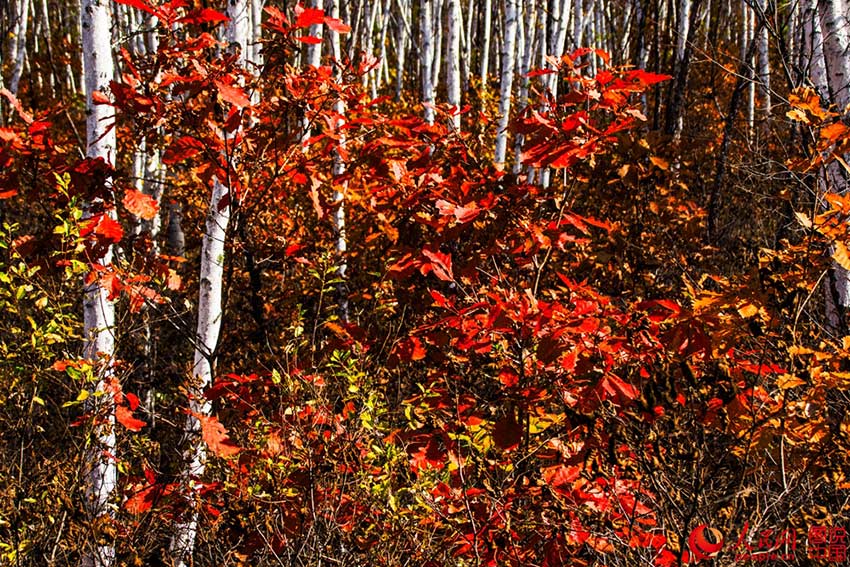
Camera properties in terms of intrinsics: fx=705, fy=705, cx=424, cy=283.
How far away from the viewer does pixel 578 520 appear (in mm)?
2574

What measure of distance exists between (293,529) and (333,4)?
3.88 metres

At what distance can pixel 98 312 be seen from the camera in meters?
2.87

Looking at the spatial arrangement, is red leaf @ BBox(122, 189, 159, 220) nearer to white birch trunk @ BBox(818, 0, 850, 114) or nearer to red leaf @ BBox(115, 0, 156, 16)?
red leaf @ BBox(115, 0, 156, 16)

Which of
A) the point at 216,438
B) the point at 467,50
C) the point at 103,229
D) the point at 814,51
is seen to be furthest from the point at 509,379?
the point at 467,50

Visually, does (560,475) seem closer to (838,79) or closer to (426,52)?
(838,79)

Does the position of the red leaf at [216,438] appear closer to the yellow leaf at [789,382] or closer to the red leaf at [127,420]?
the red leaf at [127,420]

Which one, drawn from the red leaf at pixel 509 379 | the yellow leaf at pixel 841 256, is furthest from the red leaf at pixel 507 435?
the yellow leaf at pixel 841 256

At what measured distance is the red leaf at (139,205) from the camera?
2619 millimetres

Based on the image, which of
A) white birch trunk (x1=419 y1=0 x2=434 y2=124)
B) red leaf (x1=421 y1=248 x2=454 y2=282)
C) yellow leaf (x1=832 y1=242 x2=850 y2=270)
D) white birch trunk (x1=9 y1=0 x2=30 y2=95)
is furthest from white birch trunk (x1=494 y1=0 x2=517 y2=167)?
white birch trunk (x1=9 y1=0 x2=30 y2=95)

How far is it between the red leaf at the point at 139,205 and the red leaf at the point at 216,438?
2.56 ft

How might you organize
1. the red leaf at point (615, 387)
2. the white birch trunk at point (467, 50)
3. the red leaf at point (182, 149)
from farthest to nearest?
the white birch trunk at point (467, 50), the red leaf at point (182, 149), the red leaf at point (615, 387)

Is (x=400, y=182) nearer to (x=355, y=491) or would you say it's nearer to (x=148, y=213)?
(x=148, y=213)

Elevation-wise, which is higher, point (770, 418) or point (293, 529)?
point (770, 418)

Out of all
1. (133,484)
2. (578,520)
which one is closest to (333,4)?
(133,484)
